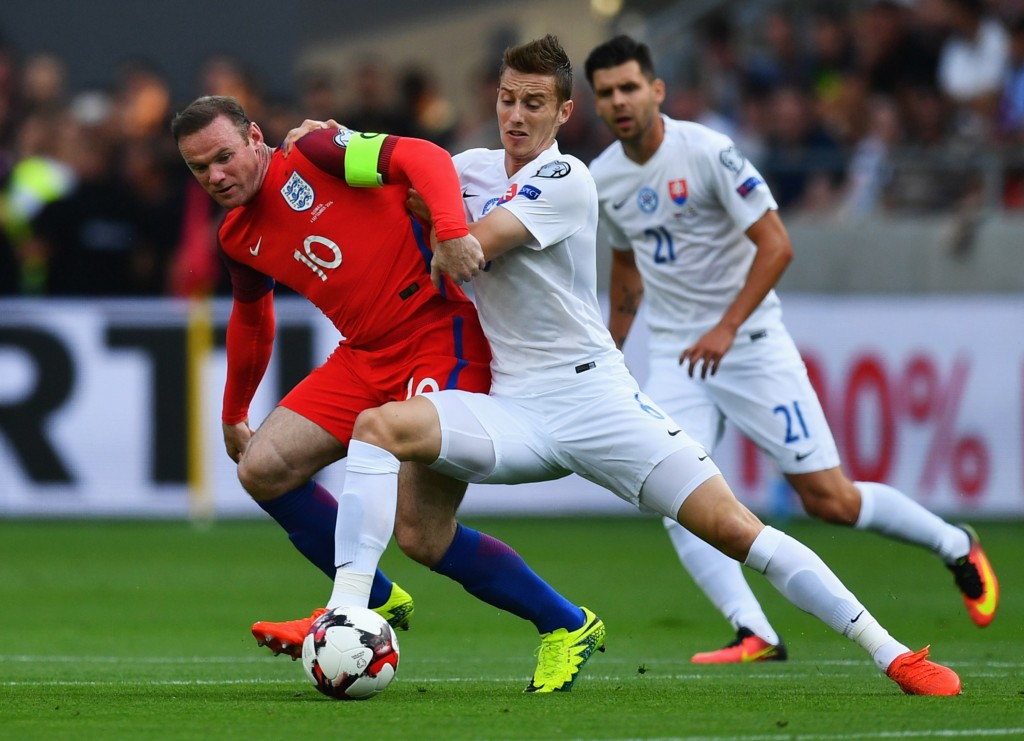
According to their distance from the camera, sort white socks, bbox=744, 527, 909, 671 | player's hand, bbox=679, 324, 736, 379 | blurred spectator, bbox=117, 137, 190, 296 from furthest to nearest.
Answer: blurred spectator, bbox=117, 137, 190, 296, player's hand, bbox=679, 324, 736, 379, white socks, bbox=744, 527, 909, 671

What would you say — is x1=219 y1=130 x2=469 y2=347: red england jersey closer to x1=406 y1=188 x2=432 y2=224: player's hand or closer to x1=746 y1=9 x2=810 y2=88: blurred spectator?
x1=406 y1=188 x2=432 y2=224: player's hand

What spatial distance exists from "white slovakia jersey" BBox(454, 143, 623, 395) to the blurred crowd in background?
859 cm

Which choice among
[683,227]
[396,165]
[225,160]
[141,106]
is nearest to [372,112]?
[141,106]

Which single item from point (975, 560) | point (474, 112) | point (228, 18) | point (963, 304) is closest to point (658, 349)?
point (975, 560)

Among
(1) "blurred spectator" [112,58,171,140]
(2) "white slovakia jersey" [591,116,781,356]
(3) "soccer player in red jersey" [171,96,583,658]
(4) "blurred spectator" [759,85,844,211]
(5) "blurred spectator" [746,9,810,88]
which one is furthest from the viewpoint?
(5) "blurred spectator" [746,9,810,88]

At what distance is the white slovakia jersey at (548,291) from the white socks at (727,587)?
6.09 ft

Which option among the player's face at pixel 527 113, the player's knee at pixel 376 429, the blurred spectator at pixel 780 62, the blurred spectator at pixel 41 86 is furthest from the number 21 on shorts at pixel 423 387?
the blurred spectator at pixel 41 86

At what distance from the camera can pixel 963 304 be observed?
46.4ft

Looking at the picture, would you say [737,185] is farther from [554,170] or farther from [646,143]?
[554,170]

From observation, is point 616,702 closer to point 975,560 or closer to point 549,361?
point 549,361

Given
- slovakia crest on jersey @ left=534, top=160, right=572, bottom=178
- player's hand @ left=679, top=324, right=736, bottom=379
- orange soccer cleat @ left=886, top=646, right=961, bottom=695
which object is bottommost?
orange soccer cleat @ left=886, top=646, right=961, bottom=695

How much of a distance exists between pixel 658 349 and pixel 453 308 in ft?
6.69

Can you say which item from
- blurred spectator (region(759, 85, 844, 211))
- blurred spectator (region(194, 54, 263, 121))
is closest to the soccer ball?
blurred spectator (region(194, 54, 263, 121))

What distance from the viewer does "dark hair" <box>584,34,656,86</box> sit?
26.3 ft
